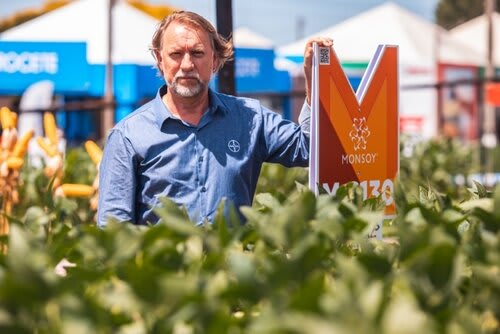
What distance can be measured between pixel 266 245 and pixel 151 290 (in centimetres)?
62

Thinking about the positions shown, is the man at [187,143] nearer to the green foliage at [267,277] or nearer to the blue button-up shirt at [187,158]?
the blue button-up shirt at [187,158]

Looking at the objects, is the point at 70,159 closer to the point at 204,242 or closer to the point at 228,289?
the point at 204,242

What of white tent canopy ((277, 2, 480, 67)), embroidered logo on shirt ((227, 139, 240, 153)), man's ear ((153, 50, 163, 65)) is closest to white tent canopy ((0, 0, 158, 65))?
white tent canopy ((277, 2, 480, 67))

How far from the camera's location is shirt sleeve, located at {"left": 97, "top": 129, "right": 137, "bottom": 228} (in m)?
4.39

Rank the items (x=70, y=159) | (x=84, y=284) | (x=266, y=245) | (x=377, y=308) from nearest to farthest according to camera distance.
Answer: (x=377, y=308), (x=84, y=284), (x=266, y=245), (x=70, y=159)

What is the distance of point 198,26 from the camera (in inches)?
176

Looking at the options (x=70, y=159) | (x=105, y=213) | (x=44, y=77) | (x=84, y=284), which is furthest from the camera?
(x=44, y=77)

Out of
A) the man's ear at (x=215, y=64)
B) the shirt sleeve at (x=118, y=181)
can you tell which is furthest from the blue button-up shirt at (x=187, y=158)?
the man's ear at (x=215, y=64)

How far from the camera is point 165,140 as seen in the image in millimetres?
4547

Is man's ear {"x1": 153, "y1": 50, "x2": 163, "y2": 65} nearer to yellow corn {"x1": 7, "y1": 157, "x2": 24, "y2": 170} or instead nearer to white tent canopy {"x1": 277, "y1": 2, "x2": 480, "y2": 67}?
yellow corn {"x1": 7, "y1": 157, "x2": 24, "y2": 170}

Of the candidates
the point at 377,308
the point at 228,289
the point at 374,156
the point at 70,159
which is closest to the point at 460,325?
the point at 377,308

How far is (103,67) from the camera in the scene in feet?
68.2

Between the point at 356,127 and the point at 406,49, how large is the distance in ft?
76.7

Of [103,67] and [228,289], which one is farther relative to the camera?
[103,67]
